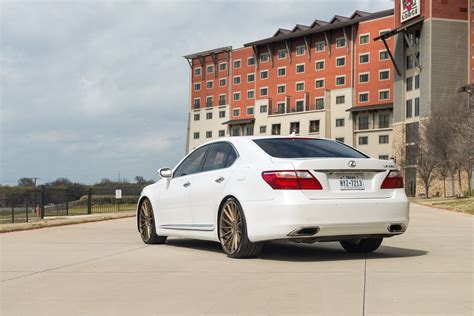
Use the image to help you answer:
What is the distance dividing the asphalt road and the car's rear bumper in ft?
1.20

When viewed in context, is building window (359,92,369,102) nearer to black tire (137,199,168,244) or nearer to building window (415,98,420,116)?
building window (415,98,420,116)

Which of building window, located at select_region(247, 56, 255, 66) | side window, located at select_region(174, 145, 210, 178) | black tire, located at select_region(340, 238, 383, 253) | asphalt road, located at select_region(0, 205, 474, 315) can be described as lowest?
asphalt road, located at select_region(0, 205, 474, 315)

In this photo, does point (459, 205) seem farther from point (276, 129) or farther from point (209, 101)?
point (209, 101)

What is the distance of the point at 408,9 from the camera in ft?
258

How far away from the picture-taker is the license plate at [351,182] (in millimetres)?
7969

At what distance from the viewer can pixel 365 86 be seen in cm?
9212

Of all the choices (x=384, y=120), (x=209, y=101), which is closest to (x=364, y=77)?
(x=384, y=120)

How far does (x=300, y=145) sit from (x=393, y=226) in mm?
1561

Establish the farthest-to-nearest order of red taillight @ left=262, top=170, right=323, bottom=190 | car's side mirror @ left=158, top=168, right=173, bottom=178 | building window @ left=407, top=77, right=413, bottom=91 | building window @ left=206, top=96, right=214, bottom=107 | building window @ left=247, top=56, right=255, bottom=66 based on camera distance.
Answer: building window @ left=206, top=96, right=214, bottom=107
building window @ left=247, top=56, right=255, bottom=66
building window @ left=407, top=77, right=413, bottom=91
car's side mirror @ left=158, top=168, right=173, bottom=178
red taillight @ left=262, top=170, right=323, bottom=190

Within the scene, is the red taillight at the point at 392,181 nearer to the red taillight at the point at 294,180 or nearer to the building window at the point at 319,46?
the red taillight at the point at 294,180

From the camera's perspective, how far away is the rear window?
8.38 meters

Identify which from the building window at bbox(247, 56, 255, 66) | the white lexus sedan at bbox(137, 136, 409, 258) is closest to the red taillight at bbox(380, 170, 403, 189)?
the white lexus sedan at bbox(137, 136, 409, 258)

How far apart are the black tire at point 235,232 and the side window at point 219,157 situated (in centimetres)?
62

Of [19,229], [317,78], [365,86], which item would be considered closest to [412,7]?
[365,86]
